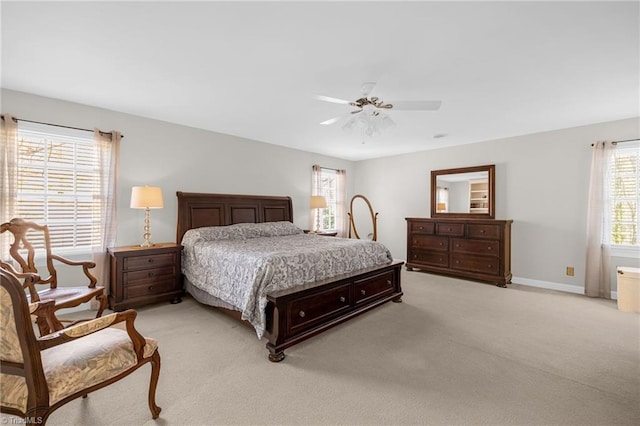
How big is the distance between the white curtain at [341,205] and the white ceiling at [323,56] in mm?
3242

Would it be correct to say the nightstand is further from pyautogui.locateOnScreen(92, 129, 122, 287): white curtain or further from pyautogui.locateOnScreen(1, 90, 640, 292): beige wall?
pyautogui.locateOnScreen(1, 90, 640, 292): beige wall

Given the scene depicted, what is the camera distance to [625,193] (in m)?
4.16

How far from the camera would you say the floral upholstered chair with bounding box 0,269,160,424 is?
4.11ft

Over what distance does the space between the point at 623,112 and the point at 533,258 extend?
2.44 meters

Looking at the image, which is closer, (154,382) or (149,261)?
(154,382)

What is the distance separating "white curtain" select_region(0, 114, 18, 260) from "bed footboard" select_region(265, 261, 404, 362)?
3.04 m

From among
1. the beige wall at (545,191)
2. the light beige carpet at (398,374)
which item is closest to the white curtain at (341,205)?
the beige wall at (545,191)

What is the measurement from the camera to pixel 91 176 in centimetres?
371

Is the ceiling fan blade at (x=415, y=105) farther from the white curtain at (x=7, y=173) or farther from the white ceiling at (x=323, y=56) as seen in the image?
the white curtain at (x=7, y=173)

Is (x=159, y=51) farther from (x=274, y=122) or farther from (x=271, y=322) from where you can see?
(x=271, y=322)

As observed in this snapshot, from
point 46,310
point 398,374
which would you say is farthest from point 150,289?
point 398,374

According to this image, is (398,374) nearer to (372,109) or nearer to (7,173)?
(372,109)

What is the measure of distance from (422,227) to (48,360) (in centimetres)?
555

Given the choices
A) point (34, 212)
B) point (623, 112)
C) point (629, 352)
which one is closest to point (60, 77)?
point (34, 212)
